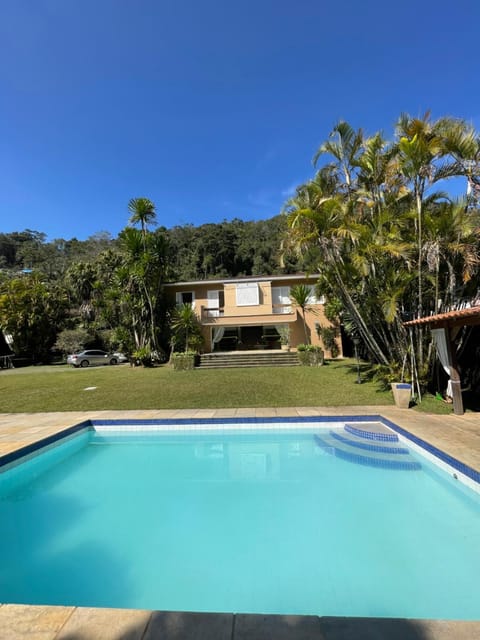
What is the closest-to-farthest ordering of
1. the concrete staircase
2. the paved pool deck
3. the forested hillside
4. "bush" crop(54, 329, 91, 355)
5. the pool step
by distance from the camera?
1. the paved pool deck
2. the pool step
3. the concrete staircase
4. "bush" crop(54, 329, 91, 355)
5. the forested hillside

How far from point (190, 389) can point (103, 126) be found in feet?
39.4

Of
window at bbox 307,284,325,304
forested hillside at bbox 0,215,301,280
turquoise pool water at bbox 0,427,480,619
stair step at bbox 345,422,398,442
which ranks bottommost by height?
turquoise pool water at bbox 0,427,480,619

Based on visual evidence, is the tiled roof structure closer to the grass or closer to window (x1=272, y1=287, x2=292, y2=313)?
the grass

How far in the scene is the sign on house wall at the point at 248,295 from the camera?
20953 mm

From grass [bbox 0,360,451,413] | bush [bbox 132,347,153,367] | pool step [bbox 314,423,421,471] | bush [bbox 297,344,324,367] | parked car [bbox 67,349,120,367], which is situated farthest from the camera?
parked car [bbox 67,349,120,367]

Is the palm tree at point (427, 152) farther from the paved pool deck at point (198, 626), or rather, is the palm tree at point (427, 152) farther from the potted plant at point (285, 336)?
the potted plant at point (285, 336)

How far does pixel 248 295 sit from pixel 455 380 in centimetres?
1427

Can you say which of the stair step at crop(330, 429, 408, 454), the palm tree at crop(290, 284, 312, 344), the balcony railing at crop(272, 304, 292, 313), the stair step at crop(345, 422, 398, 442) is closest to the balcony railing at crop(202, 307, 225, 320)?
the balcony railing at crop(272, 304, 292, 313)

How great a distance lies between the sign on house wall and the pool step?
13.8m

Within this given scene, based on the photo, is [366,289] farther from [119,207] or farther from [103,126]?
[119,207]

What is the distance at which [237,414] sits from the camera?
8648mm

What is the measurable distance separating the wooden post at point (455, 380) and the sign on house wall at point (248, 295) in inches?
536

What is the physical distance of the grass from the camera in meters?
10.2

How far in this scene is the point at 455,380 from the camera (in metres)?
8.01
